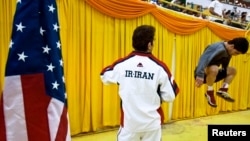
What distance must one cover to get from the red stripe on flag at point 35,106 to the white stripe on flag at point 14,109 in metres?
0.02

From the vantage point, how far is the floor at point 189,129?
4.80m

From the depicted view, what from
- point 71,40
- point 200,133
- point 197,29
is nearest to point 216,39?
point 197,29

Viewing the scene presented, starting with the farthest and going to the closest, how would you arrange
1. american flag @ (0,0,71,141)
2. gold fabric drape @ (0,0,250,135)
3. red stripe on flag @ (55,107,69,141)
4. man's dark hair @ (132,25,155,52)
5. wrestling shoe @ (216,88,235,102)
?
gold fabric drape @ (0,0,250,135)
wrestling shoe @ (216,88,235,102)
man's dark hair @ (132,25,155,52)
red stripe on flag @ (55,107,69,141)
american flag @ (0,0,71,141)

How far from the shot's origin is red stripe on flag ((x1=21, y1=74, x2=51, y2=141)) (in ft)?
4.53

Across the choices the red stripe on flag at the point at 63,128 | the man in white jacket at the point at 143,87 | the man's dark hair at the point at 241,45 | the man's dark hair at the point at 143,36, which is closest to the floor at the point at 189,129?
the man's dark hair at the point at 241,45

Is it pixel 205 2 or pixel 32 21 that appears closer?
pixel 32 21

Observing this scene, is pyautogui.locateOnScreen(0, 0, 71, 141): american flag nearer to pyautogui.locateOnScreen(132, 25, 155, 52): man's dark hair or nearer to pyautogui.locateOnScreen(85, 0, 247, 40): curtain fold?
pyautogui.locateOnScreen(132, 25, 155, 52): man's dark hair

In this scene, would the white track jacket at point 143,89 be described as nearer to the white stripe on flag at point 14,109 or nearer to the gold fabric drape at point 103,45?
the white stripe on flag at point 14,109

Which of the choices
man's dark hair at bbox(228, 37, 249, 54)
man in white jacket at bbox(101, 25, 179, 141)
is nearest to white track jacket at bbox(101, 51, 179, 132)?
man in white jacket at bbox(101, 25, 179, 141)

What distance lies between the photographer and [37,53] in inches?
54.4

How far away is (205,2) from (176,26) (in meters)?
2.43

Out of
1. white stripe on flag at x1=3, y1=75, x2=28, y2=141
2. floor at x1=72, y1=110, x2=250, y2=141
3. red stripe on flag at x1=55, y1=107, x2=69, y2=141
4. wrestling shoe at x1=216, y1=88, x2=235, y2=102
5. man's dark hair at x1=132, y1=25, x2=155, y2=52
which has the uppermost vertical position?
man's dark hair at x1=132, y1=25, x2=155, y2=52

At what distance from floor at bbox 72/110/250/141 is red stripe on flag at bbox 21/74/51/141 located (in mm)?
3296

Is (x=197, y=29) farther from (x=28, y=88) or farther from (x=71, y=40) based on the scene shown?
(x=28, y=88)
